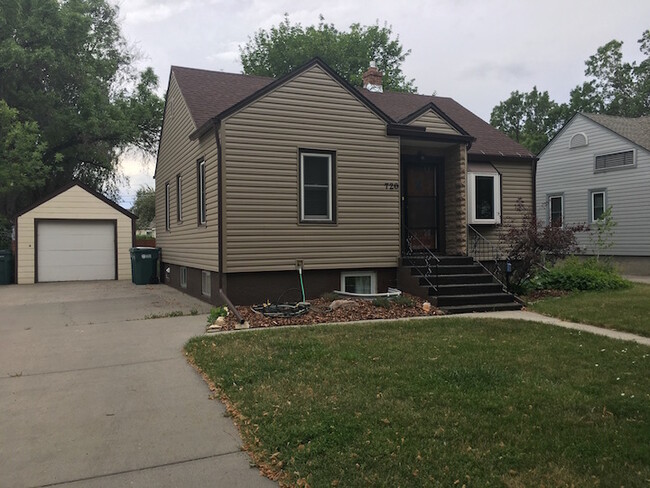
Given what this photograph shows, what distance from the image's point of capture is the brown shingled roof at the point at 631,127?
19109 mm

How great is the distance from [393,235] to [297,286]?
241cm

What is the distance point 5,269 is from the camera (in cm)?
1656

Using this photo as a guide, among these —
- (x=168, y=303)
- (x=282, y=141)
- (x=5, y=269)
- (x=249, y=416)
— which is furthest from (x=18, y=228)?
(x=249, y=416)

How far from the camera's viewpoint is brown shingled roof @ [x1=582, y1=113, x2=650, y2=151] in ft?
62.7

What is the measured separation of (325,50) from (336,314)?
2727 centimetres

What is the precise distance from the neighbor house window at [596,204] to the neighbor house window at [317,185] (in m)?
15.0

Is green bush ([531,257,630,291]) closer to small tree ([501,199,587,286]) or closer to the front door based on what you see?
small tree ([501,199,587,286])

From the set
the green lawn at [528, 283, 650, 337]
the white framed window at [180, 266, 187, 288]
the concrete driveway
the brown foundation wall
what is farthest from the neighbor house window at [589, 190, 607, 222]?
the concrete driveway

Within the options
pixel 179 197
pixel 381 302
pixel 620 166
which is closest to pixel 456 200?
pixel 381 302

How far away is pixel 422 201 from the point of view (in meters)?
12.2

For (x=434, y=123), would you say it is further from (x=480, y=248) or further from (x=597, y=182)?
(x=597, y=182)

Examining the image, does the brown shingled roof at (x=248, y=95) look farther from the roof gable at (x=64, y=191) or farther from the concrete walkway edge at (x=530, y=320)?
the roof gable at (x=64, y=191)

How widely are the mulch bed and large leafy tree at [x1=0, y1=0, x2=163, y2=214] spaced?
50.6 ft

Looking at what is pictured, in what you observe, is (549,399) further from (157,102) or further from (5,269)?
(157,102)
